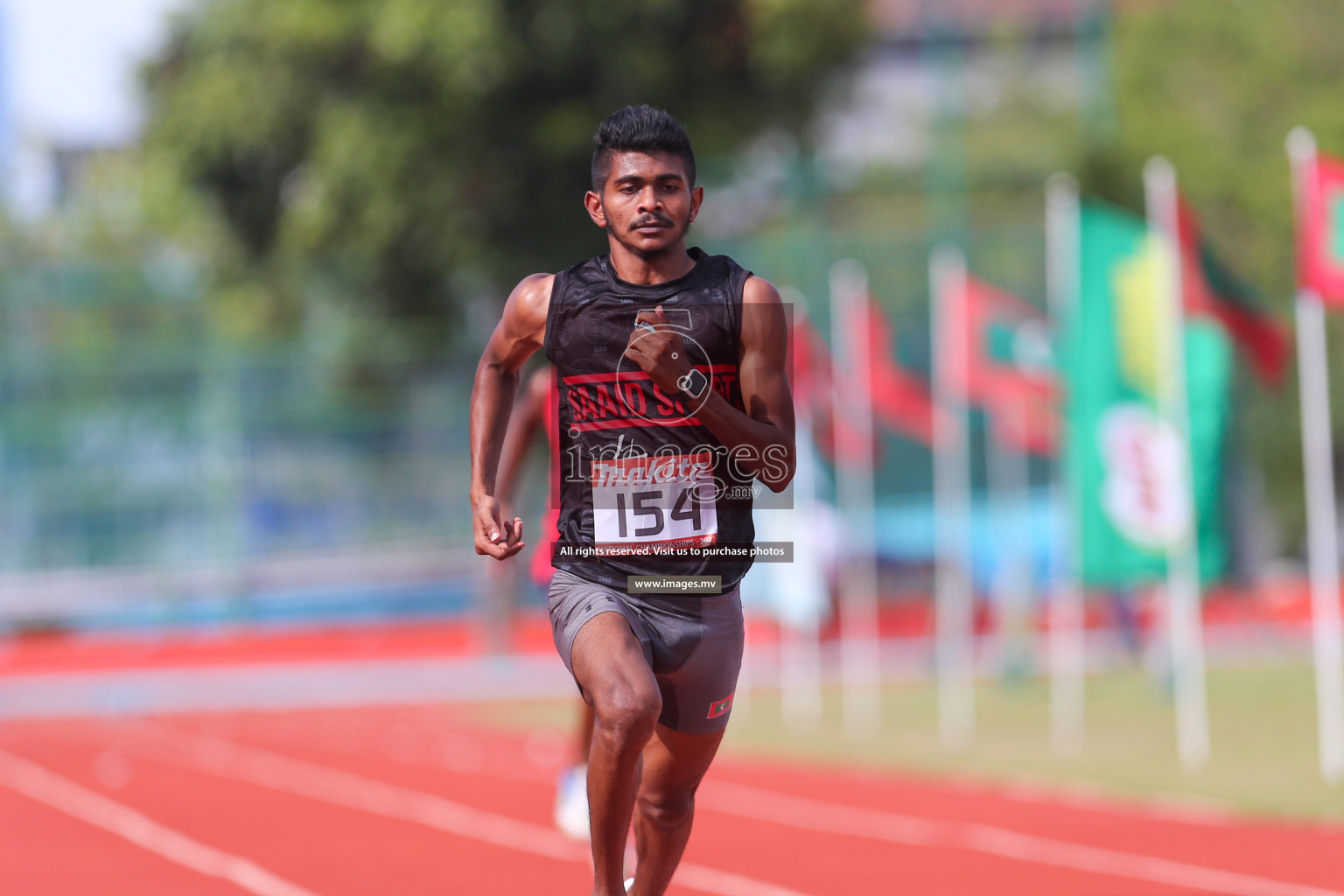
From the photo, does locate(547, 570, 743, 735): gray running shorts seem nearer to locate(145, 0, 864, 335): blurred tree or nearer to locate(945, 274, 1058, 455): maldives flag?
locate(945, 274, 1058, 455): maldives flag

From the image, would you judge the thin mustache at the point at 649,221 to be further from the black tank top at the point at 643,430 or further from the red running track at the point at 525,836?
the red running track at the point at 525,836

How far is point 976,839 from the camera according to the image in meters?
9.60

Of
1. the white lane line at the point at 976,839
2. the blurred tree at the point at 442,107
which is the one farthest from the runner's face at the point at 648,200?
the blurred tree at the point at 442,107

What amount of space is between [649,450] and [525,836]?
5.72 m

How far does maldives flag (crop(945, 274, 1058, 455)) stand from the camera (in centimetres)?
1700

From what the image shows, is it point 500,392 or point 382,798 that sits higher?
point 500,392

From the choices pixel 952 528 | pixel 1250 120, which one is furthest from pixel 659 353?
pixel 1250 120

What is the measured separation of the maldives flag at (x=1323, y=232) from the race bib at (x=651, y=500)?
7.81 metres

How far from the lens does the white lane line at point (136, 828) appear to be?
8.60m

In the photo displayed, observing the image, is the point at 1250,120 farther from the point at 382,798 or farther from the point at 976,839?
the point at 976,839

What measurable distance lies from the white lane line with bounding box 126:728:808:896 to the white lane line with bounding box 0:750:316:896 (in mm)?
1228

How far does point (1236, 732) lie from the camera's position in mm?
14359

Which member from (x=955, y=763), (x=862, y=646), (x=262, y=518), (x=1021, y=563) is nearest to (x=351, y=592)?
(x=262, y=518)

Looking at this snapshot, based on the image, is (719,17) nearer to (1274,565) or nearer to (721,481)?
(1274,565)
